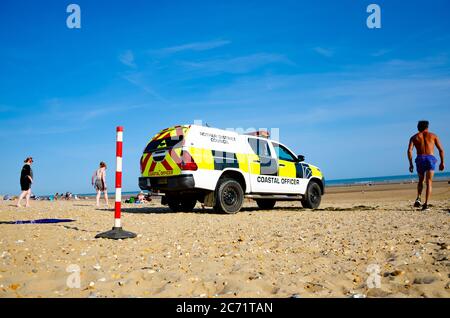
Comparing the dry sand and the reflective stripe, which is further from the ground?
the reflective stripe

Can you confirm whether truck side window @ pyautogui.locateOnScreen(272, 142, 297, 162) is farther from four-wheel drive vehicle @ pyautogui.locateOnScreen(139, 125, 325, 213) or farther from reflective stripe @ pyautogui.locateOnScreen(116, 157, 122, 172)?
reflective stripe @ pyautogui.locateOnScreen(116, 157, 122, 172)

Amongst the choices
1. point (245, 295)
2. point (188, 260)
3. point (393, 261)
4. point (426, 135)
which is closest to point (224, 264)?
point (188, 260)

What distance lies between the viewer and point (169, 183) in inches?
320

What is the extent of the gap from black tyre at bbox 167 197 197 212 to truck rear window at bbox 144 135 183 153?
1608mm

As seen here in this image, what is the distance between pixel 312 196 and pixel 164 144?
5.47m

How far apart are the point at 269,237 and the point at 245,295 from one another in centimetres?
241

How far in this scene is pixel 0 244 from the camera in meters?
4.27

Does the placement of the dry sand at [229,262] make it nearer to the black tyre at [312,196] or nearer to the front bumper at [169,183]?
the front bumper at [169,183]

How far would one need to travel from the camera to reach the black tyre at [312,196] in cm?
1110

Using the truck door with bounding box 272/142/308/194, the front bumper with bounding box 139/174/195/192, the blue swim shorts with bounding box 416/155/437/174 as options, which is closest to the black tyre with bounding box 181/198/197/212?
the front bumper with bounding box 139/174/195/192

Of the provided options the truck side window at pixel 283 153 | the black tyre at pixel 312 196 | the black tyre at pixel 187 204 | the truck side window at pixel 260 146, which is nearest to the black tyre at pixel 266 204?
the black tyre at pixel 312 196

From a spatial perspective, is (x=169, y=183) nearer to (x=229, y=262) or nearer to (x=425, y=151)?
(x=229, y=262)

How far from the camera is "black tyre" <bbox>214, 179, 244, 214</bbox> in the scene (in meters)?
8.45
